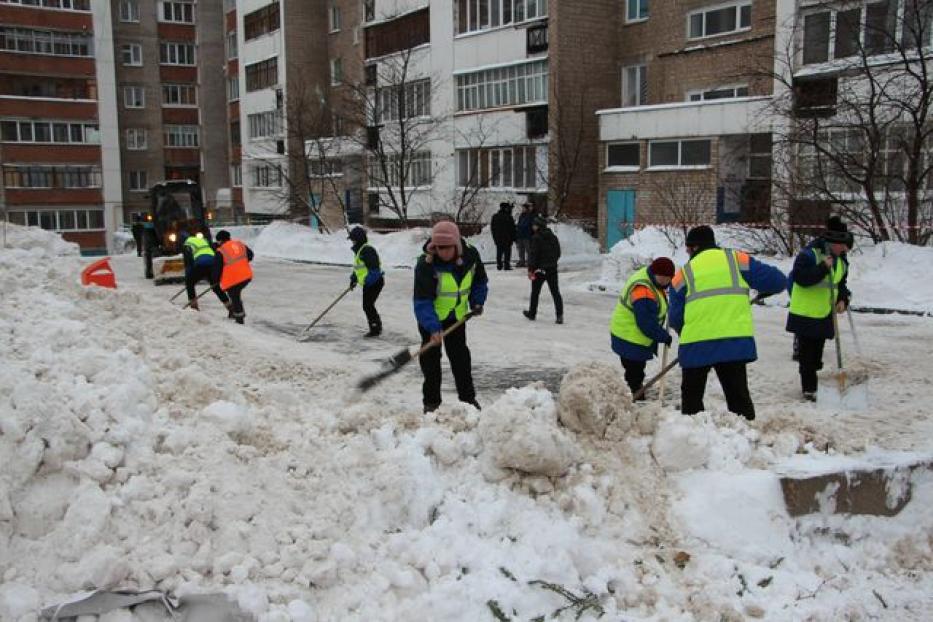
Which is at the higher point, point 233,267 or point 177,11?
point 177,11

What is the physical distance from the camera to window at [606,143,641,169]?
994 inches

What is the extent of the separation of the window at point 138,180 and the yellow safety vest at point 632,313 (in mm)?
49054

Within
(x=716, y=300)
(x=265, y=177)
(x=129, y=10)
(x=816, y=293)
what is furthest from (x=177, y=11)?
(x=716, y=300)

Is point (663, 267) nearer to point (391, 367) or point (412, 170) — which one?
point (391, 367)

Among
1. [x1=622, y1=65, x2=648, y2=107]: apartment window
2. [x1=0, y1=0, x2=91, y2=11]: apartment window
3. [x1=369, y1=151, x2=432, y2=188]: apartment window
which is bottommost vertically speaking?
[x1=369, y1=151, x2=432, y2=188]: apartment window

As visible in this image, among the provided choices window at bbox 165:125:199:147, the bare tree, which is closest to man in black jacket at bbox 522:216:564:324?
the bare tree

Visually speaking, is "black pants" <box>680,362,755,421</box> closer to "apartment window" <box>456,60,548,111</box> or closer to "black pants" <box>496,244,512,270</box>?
"black pants" <box>496,244,512,270</box>

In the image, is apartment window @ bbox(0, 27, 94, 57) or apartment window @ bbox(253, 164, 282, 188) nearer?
apartment window @ bbox(253, 164, 282, 188)

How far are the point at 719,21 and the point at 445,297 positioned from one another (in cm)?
2112

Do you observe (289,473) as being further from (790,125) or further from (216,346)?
(790,125)

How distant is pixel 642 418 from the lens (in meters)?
5.11

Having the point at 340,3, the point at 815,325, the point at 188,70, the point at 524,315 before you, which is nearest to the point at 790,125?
the point at 524,315

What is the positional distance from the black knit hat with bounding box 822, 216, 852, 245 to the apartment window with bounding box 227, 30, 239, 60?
146 feet

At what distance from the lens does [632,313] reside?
21.9 ft
